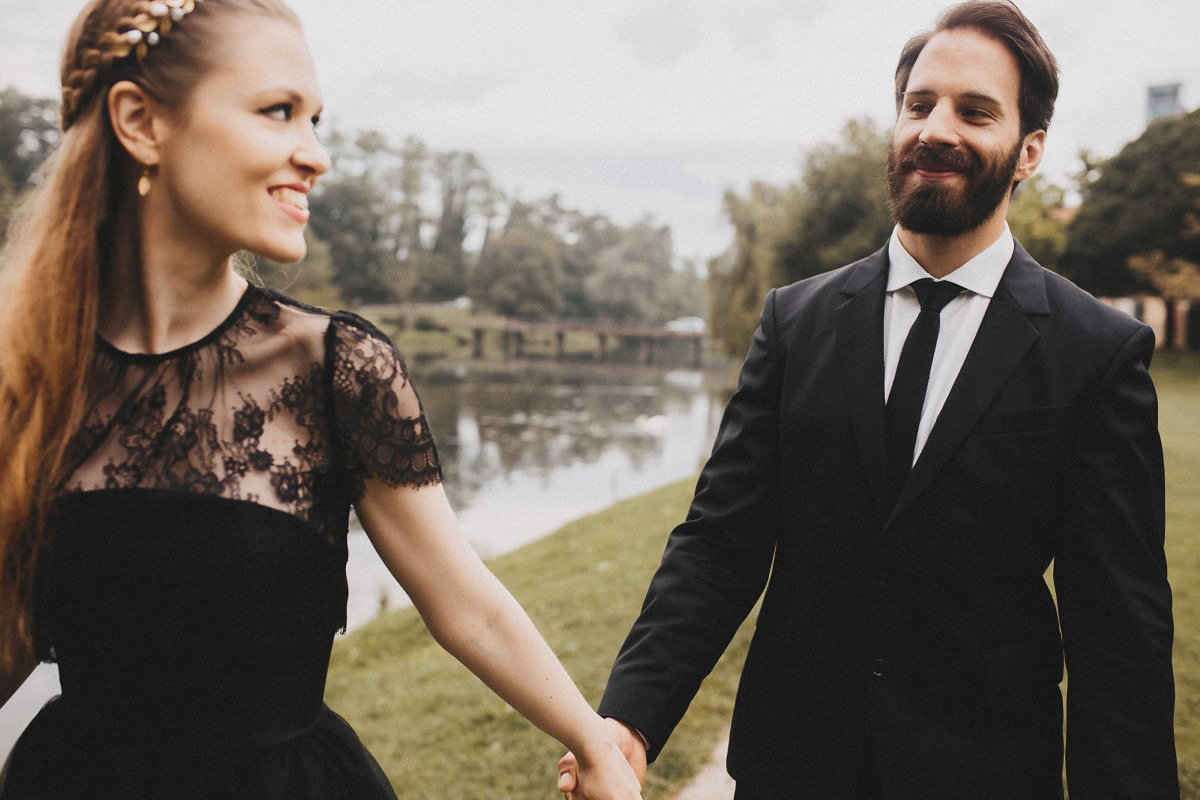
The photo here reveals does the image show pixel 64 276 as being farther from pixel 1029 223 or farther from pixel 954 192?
pixel 1029 223

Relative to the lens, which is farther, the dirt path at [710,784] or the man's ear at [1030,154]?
the dirt path at [710,784]

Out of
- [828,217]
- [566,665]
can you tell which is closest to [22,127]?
[828,217]

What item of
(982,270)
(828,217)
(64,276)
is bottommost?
(64,276)

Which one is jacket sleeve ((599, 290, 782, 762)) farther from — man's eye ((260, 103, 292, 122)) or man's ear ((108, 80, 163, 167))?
man's ear ((108, 80, 163, 167))

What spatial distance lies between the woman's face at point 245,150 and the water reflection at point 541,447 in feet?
27.9

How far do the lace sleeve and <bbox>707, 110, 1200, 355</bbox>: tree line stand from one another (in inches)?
600

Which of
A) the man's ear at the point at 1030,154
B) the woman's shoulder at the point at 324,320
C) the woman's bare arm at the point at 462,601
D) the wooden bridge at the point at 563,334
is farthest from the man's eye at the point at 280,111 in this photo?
the wooden bridge at the point at 563,334

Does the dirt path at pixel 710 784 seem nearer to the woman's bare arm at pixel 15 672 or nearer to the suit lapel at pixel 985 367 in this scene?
the suit lapel at pixel 985 367

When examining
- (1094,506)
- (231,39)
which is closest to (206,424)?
(231,39)

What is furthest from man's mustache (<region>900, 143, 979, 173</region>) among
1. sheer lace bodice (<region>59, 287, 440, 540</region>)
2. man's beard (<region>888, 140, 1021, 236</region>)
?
sheer lace bodice (<region>59, 287, 440, 540</region>)

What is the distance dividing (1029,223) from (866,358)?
22.2 m

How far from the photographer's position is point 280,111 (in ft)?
5.03

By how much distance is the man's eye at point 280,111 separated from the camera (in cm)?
152

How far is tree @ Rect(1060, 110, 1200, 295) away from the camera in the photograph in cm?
2703
